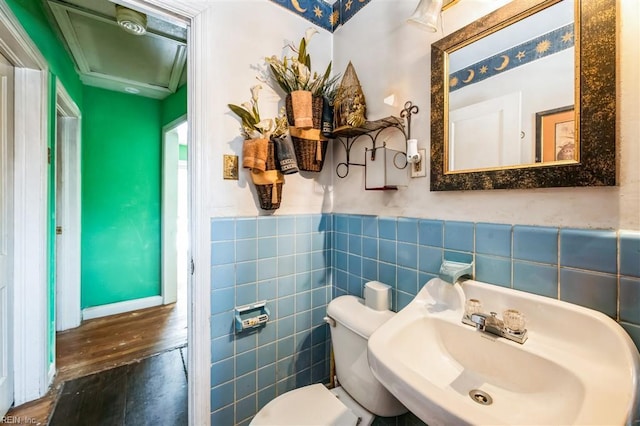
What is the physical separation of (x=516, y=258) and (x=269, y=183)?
0.97 meters

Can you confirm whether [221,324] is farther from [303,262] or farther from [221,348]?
[303,262]

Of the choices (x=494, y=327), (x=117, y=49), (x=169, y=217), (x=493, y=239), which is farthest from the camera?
(x=169, y=217)

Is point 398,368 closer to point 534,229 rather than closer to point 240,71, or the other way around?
point 534,229

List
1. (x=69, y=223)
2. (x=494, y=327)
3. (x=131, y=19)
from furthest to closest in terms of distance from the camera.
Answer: (x=69, y=223), (x=131, y=19), (x=494, y=327)

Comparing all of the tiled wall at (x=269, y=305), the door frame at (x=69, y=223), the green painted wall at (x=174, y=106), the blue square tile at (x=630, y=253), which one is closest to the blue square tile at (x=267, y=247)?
the tiled wall at (x=269, y=305)

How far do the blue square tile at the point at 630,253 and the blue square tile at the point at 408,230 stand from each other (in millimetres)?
556

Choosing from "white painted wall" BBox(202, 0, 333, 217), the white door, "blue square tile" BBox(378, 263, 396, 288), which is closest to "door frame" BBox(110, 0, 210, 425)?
"white painted wall" BBox(202, 0, 333, 217)

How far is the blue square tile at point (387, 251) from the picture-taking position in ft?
3.79

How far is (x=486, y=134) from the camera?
86 centimetres

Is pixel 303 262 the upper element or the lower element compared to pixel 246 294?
upper

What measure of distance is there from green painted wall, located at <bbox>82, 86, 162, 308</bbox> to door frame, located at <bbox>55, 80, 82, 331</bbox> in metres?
0.15

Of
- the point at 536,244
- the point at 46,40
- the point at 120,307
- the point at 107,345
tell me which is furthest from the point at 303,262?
the point at 120,307

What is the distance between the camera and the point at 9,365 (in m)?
1.43

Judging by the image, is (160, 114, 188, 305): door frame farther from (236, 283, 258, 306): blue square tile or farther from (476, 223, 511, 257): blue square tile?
(476, 223, 511, 257): blue square tile
